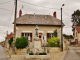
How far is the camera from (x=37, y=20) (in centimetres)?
2542

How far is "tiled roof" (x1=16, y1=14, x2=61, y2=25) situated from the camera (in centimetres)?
2456

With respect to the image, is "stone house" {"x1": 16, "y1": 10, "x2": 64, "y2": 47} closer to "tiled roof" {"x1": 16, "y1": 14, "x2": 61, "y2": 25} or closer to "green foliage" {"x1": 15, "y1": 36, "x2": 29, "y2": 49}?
"tiled roof" {"x1": 16, "y1": 14, "x2": 61, "y2": 25}

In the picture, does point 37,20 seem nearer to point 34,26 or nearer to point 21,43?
point 34,26

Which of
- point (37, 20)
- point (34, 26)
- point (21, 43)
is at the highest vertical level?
point (37, 20)

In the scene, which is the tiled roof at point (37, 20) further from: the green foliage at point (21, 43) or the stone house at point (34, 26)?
the green foliage at point (21, 43)

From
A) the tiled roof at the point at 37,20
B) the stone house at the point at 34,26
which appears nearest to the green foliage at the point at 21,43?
the stone house at the point at 34,26

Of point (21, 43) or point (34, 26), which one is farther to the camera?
point (34, 26)

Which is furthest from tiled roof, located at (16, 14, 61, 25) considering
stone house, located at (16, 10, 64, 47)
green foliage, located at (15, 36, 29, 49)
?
green foliage, located at (15, 36, 29, 49)

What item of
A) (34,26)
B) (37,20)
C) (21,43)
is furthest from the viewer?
(37,20)

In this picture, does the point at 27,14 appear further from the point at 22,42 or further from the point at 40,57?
the point at 40,57

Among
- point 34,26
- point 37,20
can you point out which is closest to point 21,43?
point 34,26

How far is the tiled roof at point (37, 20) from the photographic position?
24556 mm

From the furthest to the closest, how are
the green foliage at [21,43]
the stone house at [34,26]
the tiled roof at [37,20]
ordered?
the tiled roof at [37,20], the stone house at [34,26], the green foliage at [21,43]

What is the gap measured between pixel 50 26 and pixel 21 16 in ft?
21.9
